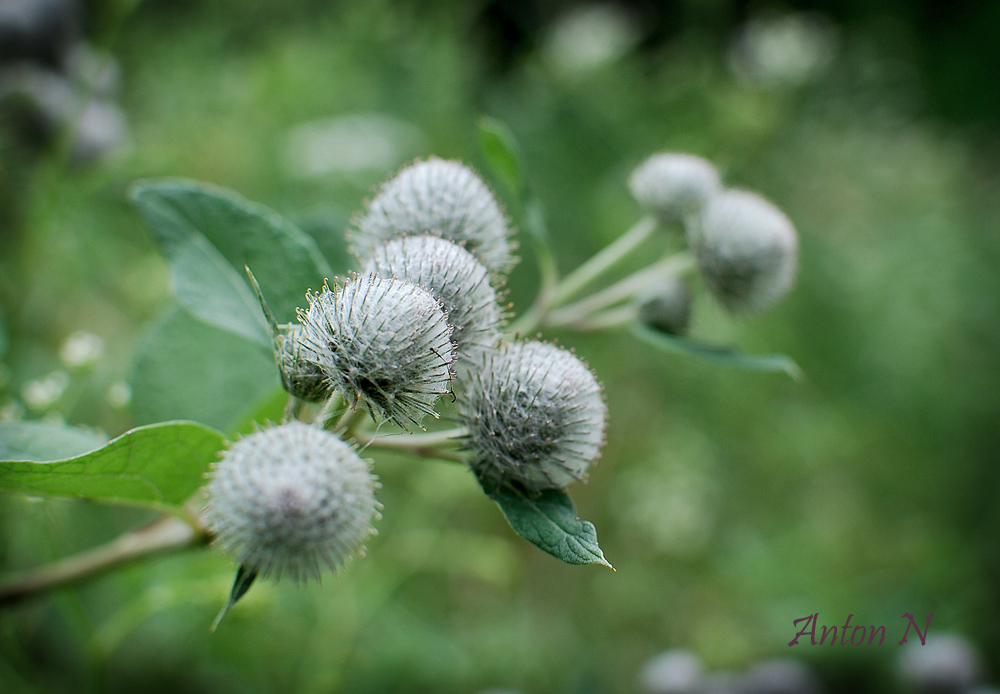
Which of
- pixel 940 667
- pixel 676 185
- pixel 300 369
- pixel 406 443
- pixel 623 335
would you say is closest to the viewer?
pixel 300 369

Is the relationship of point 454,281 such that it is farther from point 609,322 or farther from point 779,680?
point 779,680

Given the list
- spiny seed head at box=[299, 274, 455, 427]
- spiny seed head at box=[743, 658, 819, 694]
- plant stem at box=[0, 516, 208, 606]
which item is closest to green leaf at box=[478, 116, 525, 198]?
spiny seed head at box=[299, 274, 455, 427]

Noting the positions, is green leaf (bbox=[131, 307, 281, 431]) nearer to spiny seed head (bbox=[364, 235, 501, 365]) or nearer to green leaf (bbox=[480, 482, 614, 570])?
spiny seed head (bbox=[364, 235, 501, 365])

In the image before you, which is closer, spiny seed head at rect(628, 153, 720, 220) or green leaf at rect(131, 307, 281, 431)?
green leaf at rect(131, 307, 281, 431)

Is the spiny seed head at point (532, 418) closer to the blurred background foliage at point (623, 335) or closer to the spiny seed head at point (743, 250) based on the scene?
the spiny seed head at point (743, 250)

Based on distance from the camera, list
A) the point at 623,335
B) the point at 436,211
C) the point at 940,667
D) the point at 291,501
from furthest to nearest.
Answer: the point at 623,335
the point at 940,667
the point at 436,211
the point at 291,501

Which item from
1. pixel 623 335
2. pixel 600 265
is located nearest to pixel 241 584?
pixel 600 265

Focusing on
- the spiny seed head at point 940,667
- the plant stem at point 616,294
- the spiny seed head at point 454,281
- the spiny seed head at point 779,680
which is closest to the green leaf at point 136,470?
the spiny seed head at point 454,281
